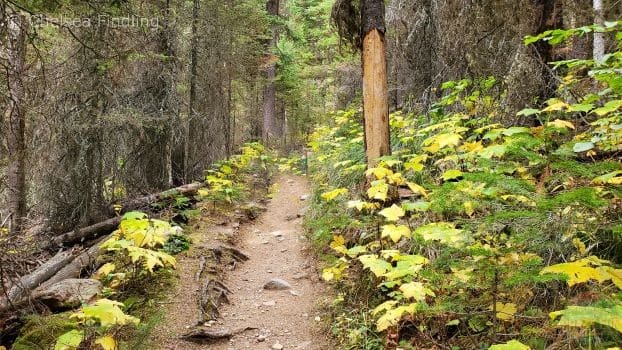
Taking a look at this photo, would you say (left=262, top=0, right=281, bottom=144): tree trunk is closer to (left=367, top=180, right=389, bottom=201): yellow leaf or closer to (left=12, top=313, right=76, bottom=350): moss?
(left=367, top=180, right=389, bottom=201): yellow leaf

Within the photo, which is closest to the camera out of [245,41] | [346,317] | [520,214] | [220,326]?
[520,214]

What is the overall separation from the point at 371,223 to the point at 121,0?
13.8 feet

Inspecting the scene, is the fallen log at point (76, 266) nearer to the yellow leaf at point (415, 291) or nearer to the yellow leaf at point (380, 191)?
the yellow leaf at point (380, 191)

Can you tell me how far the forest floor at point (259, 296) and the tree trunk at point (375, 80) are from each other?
2285 millimetres

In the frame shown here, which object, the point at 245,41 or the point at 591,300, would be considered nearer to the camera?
the point at 591,300

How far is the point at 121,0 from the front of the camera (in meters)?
5.00

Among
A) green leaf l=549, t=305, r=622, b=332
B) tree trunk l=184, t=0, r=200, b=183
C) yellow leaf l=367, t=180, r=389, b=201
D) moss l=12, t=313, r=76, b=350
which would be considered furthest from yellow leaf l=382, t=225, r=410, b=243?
tree trunk l=184, t=0, r=200, b=183

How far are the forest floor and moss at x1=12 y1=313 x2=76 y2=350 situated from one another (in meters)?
1.01

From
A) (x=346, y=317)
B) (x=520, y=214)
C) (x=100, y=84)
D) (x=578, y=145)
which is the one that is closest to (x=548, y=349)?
(x=520, y=214)

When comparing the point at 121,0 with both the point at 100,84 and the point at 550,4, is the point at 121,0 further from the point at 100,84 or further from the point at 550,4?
the point at 550,4

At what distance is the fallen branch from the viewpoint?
15.9ft

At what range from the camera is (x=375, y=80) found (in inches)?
236

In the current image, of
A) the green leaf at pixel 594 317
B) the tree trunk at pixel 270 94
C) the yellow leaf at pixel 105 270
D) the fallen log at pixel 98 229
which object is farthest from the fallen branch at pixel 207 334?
the tree trunk at pixel 270 94

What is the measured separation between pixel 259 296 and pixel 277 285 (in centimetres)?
35
